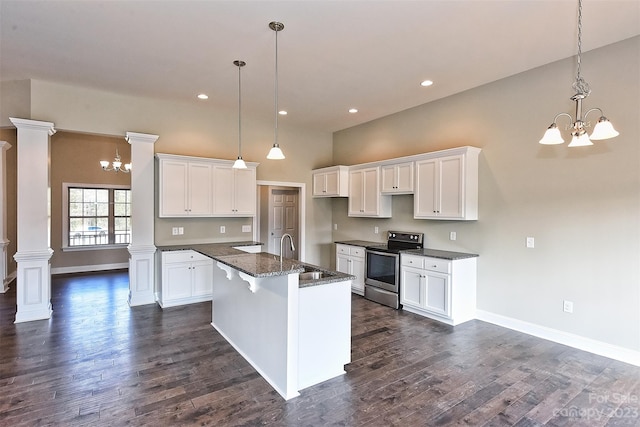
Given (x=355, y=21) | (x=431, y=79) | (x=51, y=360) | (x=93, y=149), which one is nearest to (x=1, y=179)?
(x=93, y=149)

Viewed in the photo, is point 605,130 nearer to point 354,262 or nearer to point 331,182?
point 354,262

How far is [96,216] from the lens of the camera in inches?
303

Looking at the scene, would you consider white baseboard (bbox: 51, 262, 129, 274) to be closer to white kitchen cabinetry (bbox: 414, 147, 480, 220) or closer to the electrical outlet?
white kitchen cabinetry (bbox: 414, 147, 480, 220)

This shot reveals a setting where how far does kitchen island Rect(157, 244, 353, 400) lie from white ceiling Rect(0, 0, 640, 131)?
7.17 feet

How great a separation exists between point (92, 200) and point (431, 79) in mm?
7767

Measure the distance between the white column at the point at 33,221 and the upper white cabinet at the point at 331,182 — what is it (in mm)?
4254

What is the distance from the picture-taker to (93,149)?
7402 millimetres

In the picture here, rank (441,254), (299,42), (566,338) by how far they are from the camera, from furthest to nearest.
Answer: (441,254) < (566,338) < (299,42)

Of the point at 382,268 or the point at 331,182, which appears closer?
the point at 382,268

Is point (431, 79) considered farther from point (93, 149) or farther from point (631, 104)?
point (93, 149)

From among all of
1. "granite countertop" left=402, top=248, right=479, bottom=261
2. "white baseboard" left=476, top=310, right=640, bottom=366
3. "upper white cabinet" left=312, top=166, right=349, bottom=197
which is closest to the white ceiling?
"upper white cabinet" left=312, top=166, right=349, bottom=197

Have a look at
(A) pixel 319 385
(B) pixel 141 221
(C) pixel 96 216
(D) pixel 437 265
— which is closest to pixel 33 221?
(B) pixel 141 221

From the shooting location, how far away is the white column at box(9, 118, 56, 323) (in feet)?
13.6

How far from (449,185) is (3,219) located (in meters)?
7.62
